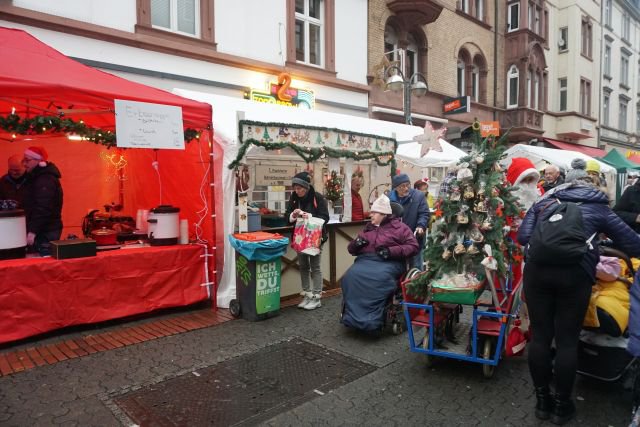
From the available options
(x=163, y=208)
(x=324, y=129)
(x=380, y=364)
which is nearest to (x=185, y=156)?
(x=163, y=208)

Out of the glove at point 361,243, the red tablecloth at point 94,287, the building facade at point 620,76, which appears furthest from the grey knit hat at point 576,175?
the building facade at point 620,76

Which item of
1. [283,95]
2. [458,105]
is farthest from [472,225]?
[458,105]

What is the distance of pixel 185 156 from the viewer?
21.7 feet

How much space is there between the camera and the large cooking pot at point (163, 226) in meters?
5.98

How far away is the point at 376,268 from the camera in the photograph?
4984 mm

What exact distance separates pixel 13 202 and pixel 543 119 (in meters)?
21.7

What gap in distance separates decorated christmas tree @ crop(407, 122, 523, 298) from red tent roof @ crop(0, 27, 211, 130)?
11.1 feet

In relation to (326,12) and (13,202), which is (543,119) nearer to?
(326,12)

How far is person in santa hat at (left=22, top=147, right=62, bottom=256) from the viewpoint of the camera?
18.0ft

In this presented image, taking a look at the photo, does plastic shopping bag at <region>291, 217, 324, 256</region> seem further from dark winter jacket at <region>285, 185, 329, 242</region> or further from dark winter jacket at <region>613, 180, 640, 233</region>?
dark winter jacket at <region>613, 180, 640, 233</region>

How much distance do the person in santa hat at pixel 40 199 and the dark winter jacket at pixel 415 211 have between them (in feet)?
15.2

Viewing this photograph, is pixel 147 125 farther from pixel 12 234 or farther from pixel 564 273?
pixel 564 273

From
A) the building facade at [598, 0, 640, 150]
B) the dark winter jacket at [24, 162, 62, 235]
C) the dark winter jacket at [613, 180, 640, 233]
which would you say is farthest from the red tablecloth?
the building facade at [598, 0, 640, 150]

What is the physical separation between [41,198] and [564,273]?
5608 millimetres
